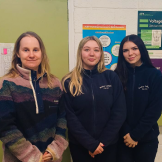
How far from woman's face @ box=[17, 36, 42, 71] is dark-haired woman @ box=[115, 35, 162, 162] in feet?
2.65

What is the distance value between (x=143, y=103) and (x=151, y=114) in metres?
0.11

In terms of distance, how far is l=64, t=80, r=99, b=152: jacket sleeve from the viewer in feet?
3.93

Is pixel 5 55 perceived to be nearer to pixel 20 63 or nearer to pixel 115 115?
pixel 20 63

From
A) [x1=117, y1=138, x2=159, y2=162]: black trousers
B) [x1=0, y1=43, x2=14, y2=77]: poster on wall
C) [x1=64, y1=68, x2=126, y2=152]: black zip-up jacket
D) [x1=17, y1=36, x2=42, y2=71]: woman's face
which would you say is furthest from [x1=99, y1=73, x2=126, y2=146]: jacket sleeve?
[x1=0, y1=43, x2=14, y2=77]: poster on wall

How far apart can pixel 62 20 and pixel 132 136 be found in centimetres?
133

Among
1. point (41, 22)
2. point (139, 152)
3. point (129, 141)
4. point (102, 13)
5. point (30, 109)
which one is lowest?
point (139, 152)

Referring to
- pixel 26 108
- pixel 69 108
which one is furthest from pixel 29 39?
pixel 69 108

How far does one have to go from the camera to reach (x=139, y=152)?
4.49ft

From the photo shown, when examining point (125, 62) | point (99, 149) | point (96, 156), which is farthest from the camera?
point (125, 62)

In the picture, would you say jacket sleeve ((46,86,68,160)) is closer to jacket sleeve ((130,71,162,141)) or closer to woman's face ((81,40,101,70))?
woman's face ((81,40,101,70))

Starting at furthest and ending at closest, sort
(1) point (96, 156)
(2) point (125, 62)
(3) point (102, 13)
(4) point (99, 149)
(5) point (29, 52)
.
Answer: (3) point (102, 13)
(2) point (125, 62)
(1) point (96, 156)
(4) point (99, 149)
(5) point (29, 52)

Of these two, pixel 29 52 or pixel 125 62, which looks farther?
pixel 125 62

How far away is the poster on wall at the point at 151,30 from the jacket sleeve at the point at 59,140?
124 centimetres

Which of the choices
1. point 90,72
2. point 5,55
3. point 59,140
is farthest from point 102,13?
point 59,140
